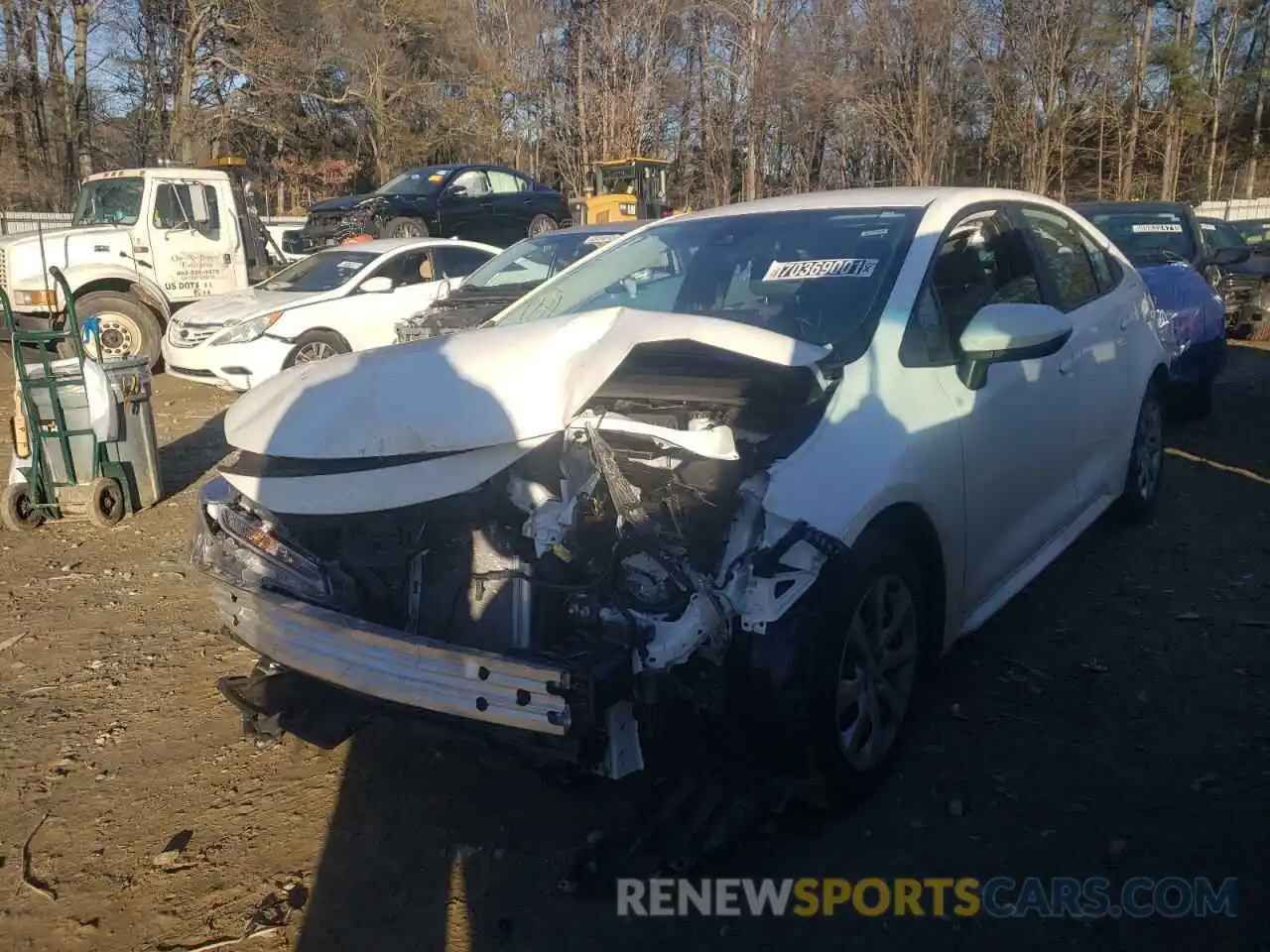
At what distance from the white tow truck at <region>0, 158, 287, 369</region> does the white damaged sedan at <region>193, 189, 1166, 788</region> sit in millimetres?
9189

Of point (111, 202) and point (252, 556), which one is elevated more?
point (111, 202)

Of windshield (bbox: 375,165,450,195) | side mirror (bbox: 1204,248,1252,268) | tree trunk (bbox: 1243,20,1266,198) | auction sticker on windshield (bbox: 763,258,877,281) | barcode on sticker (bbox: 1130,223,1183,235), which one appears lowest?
side mirror (bbox: 1204,248,1252,268)

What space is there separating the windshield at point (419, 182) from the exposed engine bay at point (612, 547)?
615 inches

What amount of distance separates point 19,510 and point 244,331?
355 centimetres

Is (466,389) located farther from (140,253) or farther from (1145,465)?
(140,253)

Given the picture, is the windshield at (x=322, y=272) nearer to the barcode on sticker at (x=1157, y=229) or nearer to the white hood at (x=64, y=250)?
the white hood at (x=64, y=250)

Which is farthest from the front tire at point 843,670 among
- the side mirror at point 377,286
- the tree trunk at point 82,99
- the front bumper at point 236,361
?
the tree trunk at point 82,99

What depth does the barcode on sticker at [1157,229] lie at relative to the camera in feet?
30.0

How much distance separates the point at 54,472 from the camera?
604cm

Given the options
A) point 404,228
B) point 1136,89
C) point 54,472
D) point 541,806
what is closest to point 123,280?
point 54,472

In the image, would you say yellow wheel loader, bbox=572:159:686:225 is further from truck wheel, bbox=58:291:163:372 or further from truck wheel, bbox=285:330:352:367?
truck wheel, bbox=285:330:352:367

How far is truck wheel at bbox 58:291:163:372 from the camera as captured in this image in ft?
36.4

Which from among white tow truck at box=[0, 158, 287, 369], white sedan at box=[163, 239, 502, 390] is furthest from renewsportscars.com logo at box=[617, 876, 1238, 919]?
white tow truck at box=[0, 158, 287, 369]

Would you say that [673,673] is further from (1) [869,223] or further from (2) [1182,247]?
(2) [1182,247]
